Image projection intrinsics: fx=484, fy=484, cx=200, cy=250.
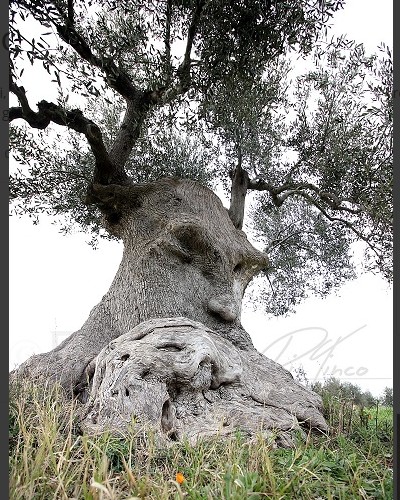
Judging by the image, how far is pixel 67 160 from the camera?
1092 centimetres

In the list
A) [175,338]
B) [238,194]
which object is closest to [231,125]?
[238,194]

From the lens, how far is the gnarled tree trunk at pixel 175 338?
4.97 meters

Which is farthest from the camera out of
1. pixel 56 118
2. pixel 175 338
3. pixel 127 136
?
pixel 127 136

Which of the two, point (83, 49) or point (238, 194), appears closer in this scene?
point (83, 49)

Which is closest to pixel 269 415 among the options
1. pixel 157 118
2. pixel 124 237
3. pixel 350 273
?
pixel 124 237

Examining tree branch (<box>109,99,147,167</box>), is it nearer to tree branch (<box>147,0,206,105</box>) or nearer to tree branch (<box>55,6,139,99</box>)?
tree branch (<box>147,0,206,105</box>)

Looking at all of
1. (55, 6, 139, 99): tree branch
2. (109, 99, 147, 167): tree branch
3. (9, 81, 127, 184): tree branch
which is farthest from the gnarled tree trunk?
(55, 6, 139, 99): tree branch

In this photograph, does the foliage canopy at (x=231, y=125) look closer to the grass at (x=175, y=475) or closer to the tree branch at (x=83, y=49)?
the tree branch at (x=83, y=49)

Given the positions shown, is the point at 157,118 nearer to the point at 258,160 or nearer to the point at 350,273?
the point at 258,160

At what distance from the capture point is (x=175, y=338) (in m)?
5.66

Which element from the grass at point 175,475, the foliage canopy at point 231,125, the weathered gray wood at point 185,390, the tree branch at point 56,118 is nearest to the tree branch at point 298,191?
the foliage canopy at point 231,125

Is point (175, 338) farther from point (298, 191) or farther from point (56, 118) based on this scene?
point (298, 191)

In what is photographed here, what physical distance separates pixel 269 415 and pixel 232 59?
566 cm

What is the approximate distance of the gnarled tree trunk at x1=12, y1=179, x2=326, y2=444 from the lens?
16.3ft
